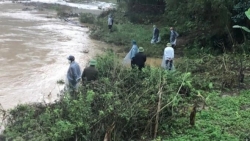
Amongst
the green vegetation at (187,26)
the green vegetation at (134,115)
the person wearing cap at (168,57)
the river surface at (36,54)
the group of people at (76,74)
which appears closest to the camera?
the green vegetation at (134,115)

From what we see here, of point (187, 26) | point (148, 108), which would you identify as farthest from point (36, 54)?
point (148, 108)

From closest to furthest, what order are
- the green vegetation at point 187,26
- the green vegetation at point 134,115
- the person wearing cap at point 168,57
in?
the green vegetation at point 134,115
the person wearing cap at point 168,57
the green vegetation at point 187,26

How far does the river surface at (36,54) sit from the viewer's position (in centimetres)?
1341

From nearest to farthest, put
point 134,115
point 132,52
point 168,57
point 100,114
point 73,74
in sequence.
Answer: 1. point 100,114
2. point 134,115
3. point 73,74
4. point 168,57
5. point 132,52

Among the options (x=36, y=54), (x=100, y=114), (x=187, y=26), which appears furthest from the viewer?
→ (x=187, y=26)

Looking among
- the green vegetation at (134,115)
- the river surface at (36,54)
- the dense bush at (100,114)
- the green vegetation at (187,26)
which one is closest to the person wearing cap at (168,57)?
the green vegetation at (187,26)

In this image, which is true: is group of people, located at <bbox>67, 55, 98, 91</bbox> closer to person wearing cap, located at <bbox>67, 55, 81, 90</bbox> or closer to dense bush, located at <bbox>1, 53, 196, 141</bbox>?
person wearing cap, located at <bbox>67, 55, 81, 90</bbox>

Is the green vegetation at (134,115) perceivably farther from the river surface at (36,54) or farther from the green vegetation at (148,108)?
the river surface at (36,54)

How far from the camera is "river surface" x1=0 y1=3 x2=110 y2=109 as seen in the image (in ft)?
44.0

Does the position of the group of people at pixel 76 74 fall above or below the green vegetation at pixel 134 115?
above

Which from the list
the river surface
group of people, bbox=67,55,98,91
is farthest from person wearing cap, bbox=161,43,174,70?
the river surface

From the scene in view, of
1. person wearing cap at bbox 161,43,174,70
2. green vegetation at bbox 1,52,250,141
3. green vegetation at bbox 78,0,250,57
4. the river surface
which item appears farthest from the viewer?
green vegetation at bbox 78,0,250,57

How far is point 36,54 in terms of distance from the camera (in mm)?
19719

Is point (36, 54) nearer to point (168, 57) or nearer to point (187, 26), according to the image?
point (187, 26)
